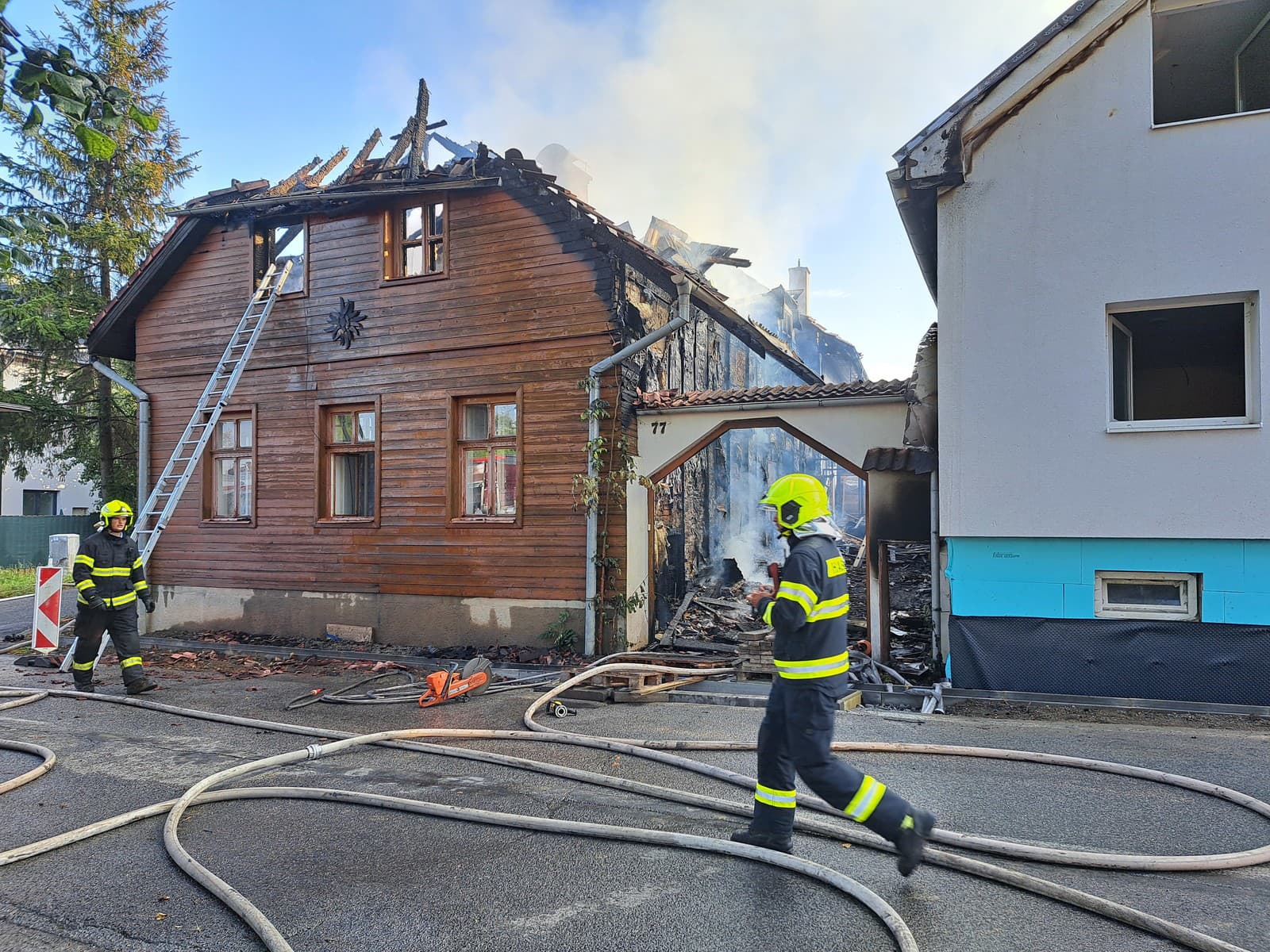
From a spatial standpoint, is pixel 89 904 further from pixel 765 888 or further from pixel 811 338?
pixel 811 338

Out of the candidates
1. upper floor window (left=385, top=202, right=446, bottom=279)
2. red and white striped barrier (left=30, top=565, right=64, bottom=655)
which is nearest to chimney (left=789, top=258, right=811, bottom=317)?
upper floor window (left=385, top=202, right=446, bottom=279)

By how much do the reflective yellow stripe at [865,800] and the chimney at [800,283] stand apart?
33036 millimetres

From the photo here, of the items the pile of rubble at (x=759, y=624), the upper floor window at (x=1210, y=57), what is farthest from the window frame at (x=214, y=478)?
the upper floor window at (x=1210, y=57)

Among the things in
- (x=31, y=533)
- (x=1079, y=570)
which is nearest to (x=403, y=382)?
(x=1079, y=570)

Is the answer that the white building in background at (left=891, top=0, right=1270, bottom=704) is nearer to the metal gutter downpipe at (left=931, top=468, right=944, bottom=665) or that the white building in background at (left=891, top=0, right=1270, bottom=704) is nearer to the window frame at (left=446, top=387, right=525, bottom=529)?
the metal gutter downpipe at (left=931, top=468, right=944, bottom=665)

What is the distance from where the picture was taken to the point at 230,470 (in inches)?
520

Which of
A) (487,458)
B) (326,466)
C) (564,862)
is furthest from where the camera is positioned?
(326,466)

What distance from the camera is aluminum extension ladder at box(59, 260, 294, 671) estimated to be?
1157 centimetres

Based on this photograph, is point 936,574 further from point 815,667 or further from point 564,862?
point 564,862

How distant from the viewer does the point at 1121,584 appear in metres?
7.74

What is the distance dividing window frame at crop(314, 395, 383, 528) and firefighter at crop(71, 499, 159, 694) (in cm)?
348

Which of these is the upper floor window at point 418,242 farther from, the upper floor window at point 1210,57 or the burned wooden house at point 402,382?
the upper floor window at point 1210,57

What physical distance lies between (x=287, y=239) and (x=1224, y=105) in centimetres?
1301

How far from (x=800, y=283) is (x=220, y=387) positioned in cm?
2798
